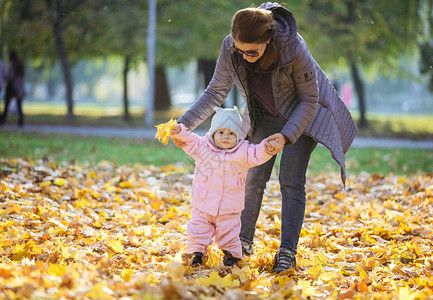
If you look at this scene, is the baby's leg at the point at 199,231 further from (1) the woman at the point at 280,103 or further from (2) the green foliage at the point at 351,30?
(2) the green foliage at the point at 351,30

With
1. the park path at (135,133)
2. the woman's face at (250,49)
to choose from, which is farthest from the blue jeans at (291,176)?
the park path at (135,133)

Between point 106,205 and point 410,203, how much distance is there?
11.3 ft

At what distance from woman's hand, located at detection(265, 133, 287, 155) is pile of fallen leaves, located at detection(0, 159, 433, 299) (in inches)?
31.9

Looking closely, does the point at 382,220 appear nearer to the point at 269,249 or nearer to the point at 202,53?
the point at 269,249

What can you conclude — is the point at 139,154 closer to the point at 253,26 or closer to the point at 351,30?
the point at 253,26

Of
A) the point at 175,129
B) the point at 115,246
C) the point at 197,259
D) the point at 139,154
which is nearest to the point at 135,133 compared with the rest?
the point at 139,154

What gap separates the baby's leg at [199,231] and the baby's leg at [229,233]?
7 cm

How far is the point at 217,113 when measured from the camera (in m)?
3.76

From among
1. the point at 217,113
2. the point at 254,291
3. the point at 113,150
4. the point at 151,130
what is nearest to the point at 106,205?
the point at 217,113

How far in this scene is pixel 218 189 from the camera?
146 inches

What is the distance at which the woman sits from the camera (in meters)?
3.40

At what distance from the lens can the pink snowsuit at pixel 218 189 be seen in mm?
3674

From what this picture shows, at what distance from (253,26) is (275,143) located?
0.74 metres

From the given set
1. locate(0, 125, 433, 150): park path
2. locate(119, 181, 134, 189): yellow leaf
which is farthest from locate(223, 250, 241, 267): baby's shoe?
locate(0, 125, 433, 150): park path
